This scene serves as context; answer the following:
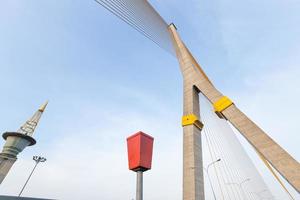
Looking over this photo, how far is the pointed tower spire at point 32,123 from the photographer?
5169cm

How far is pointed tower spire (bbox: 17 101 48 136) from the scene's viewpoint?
51688 mm

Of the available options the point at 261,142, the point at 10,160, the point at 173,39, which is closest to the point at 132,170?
the point at 261,142

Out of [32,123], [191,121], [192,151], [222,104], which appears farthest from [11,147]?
[222,104]

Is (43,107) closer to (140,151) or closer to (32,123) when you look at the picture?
(32,123)

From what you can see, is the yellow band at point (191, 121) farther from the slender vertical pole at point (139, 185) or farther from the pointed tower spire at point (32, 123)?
the pointed tower spire at point (32, 123)

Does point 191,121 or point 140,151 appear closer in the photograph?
point 140,151

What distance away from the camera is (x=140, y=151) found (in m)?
5.40

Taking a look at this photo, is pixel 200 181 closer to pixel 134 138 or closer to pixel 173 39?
pixel 134 138

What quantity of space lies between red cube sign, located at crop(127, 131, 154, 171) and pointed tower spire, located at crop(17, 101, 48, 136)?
5321cm

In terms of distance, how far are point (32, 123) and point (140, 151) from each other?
57.0 metres

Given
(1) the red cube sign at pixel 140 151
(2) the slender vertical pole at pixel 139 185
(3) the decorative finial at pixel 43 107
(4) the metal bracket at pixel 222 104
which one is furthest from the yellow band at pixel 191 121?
(3) the decorative finial at pixel 43 107

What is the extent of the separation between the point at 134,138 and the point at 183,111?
6171mm

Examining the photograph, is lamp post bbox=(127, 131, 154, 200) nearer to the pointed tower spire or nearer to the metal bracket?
the metal bracket

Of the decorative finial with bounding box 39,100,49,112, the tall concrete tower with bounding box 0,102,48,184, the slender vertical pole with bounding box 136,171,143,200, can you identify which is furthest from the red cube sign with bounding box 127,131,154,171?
the decorative finial with bounding box 39,100,49,112
